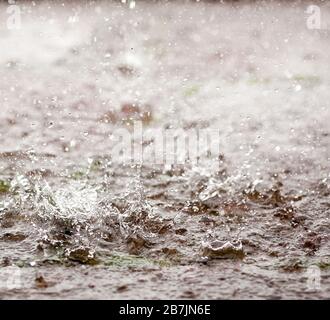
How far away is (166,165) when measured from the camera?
3.14 m

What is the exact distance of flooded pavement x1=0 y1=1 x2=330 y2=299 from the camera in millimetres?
2115

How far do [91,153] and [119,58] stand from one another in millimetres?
1817

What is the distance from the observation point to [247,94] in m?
4.18

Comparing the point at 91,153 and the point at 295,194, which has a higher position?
the point at 91,153

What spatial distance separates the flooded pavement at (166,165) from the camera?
212 cm

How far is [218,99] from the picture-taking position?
13.4 ft

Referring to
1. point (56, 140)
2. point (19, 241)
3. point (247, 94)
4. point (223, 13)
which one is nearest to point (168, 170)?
point (56, 140)

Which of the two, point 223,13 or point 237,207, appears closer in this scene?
point 237,207

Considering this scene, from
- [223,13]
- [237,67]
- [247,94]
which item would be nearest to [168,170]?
[247,94]

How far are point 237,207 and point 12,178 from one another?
3.45 ft

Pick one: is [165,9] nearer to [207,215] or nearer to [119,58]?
[119,58]

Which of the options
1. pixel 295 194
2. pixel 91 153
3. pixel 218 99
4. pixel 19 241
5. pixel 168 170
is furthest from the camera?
pixel 218 99
